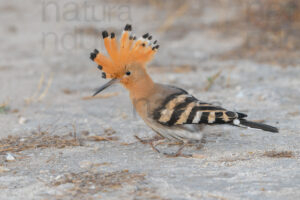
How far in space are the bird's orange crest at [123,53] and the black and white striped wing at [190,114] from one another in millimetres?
470

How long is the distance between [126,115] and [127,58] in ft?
3.26

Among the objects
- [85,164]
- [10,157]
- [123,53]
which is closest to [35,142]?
[10,157]

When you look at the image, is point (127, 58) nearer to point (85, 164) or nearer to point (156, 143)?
point (156, 143)

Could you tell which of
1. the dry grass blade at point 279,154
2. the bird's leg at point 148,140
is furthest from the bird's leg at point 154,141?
the dry grass blade at point 279,154

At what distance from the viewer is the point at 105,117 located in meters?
4.92

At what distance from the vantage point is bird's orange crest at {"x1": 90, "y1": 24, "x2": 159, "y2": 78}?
401cm

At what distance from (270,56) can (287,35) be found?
0.75 meters

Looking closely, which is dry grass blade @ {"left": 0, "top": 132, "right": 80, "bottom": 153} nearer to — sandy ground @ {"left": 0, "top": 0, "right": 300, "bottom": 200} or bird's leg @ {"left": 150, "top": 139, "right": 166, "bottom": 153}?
sandy ground @ {"left": 0, "top": 0, "right": 300, "bottom": 200}

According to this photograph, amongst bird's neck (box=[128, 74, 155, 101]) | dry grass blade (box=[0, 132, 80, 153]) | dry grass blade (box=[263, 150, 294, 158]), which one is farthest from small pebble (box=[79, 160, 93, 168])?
dry grass blade (box=[263, 150, 294, 158])

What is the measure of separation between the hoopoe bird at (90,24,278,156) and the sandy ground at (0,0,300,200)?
21cm

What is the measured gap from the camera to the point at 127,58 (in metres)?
4.05

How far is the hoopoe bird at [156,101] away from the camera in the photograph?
12.2ft

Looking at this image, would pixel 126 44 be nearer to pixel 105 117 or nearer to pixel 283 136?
pixel 105 117

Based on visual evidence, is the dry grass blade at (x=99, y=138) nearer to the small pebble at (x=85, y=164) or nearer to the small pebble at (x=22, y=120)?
the small pebble at (x=85, y=164)
